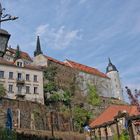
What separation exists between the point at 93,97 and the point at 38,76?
21.4 metres

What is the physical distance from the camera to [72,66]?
263 feet

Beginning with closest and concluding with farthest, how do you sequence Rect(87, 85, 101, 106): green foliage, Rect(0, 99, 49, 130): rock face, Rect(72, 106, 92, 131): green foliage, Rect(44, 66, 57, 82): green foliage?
Rect(0, 99, 49, 130): rock face
Rect(72, 106, 92, 131): green foliage
Rect(44, 66, 57, 82): green foliage
Rect(87, 85, 101, 106): green foliage

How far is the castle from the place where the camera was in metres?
55.9

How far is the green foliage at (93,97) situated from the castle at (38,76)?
1239 mm

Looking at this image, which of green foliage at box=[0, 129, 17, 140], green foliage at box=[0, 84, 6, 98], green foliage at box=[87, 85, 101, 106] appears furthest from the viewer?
green foliage at box=[87, 85, 101, 106]

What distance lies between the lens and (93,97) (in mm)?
75375

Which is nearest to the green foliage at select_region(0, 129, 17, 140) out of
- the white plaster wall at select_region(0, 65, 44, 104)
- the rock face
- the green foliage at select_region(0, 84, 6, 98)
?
the rock face

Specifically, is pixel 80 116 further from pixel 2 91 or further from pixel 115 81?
pixel 115 81

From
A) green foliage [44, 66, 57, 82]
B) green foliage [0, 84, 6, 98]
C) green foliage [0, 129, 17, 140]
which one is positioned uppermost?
green foliage [44, 66, 57, 82]

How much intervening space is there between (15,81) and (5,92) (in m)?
3.58

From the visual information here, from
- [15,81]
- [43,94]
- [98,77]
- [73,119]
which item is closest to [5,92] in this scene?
[15,81]

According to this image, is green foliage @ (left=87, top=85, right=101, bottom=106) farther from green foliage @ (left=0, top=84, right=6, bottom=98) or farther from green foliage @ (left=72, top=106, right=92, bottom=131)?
green foliage @ (left=0, top=84, right=6, bottom=98)

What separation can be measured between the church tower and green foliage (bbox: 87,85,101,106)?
13855mm

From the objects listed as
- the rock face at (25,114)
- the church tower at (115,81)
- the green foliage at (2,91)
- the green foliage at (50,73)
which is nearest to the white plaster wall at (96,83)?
the church tower at (115,81)
